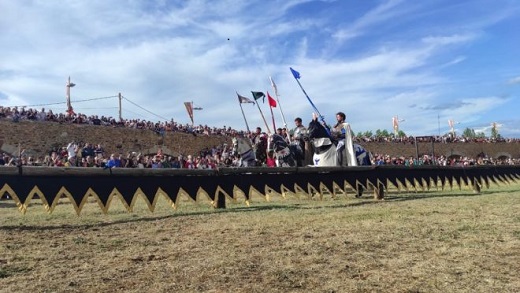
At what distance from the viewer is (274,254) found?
4906mm

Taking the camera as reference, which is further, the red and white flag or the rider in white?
the red and white flag

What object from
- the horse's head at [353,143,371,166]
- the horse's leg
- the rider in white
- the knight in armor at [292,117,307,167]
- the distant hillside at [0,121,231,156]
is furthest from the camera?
the distant hillside at [0,121,231,156]

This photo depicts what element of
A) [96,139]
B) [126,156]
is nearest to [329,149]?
[126,156]

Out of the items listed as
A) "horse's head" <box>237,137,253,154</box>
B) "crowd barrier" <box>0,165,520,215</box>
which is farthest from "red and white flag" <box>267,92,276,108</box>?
"crowd barrier" <box>0,165,520,215</box>

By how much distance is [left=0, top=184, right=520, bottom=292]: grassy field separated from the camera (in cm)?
383

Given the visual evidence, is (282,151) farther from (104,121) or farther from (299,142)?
(104,121)

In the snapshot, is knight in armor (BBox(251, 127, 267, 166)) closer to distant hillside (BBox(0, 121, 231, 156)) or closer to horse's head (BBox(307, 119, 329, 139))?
horse's head (BBox(307, 119, 329, 139))

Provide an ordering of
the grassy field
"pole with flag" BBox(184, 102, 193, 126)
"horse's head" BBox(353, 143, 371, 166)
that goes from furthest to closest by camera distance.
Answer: "pole with flag" BBox(184, 102, 193, 126) → "horse's head" BBox(353, 143, 371, 166) → the grassy field

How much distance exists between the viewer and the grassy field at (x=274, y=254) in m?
3.83

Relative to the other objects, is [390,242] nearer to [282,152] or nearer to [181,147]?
[282,152]

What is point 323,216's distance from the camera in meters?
7.91

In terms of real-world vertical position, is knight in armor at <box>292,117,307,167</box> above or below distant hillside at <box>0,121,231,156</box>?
below

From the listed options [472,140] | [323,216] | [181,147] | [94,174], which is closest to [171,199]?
[94,174]

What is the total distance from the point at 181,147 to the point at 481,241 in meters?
32.3
